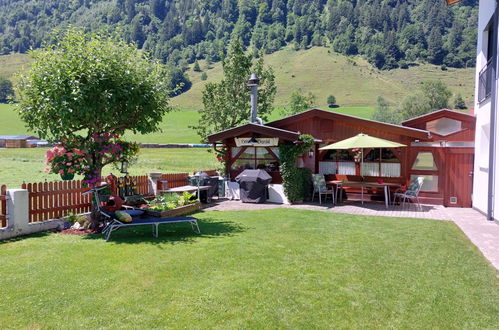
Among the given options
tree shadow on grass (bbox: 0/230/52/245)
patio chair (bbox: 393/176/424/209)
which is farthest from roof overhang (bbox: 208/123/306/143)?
tree shadow on grass (bbox: 0/230/52/245)

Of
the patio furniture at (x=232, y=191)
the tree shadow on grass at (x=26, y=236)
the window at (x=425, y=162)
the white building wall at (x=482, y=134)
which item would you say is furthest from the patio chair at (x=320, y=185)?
the tree shadow on grass at (x=26, y=236)

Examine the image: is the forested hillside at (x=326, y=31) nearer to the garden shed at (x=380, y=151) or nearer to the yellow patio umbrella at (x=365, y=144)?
the garden shed at (x=380, y=151)

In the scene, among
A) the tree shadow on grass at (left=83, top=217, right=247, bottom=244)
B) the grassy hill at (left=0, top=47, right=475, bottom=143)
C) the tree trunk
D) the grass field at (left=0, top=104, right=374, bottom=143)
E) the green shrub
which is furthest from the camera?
the grassy hill at (left=0, top=47, right=475, bottom=143)

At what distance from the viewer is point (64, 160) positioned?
8133mm

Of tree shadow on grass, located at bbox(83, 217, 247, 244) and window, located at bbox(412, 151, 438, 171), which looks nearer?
tree shadow on grass, located at bbox(83, 217, 247, 244)

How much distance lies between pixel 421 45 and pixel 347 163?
131465mm

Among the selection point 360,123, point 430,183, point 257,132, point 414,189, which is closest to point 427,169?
point 430,183

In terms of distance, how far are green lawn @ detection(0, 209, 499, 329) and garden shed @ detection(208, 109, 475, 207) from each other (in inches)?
207

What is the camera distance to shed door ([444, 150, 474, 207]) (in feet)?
41.7

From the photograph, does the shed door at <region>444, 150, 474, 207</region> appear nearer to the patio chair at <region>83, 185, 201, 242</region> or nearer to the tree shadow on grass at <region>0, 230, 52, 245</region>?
the patio chair at <region>83, 185, 201, 242</region>

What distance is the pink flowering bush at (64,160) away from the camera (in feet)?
26.6

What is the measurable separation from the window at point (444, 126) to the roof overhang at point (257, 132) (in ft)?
16.1

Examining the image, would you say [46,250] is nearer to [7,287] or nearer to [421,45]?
[7,287]

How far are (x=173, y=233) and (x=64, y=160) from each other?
9.25 feet
